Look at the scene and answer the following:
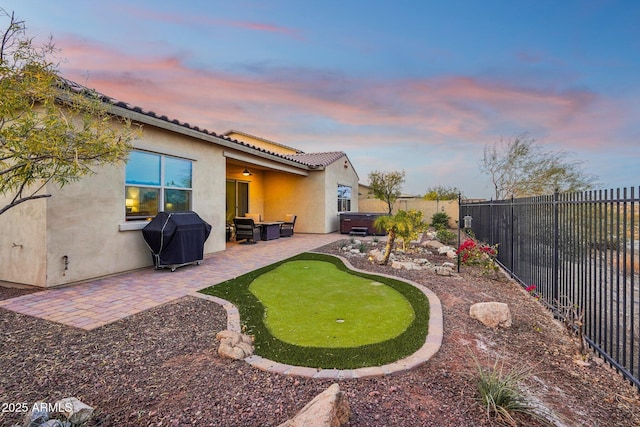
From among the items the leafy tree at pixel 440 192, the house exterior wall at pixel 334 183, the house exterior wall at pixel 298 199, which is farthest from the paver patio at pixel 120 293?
the leafy tree at pixel 440 192

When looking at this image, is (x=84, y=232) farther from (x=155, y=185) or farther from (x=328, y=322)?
(x=328, y=322)

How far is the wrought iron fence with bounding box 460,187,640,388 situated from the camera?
2.88 m

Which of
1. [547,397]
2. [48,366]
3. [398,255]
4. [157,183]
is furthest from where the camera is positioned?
[398,255]

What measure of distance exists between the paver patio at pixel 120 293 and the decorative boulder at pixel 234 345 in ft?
6.04

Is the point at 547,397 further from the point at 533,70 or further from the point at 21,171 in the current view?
the point at 533,70

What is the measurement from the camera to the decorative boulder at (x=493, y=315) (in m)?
4.00

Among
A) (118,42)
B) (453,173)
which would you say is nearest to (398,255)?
(118,42)

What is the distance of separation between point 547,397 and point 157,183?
7.95 m

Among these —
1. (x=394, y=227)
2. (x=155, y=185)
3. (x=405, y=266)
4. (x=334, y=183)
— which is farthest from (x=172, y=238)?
(x=334, y=183)

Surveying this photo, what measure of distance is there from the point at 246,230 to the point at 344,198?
8291mm

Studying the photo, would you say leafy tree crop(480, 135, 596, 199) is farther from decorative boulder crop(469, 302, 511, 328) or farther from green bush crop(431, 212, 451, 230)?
decorative boulder crop(469, 302, 511, 328)

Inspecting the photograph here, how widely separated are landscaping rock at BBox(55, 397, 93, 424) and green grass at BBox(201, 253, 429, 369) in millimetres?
1466

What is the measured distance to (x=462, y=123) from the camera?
13.3 meters

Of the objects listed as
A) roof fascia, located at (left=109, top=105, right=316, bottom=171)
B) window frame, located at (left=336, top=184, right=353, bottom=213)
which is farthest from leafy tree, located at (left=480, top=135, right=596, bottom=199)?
roof fascia, located at (left=109, top=105, right=316, bottom=171)
